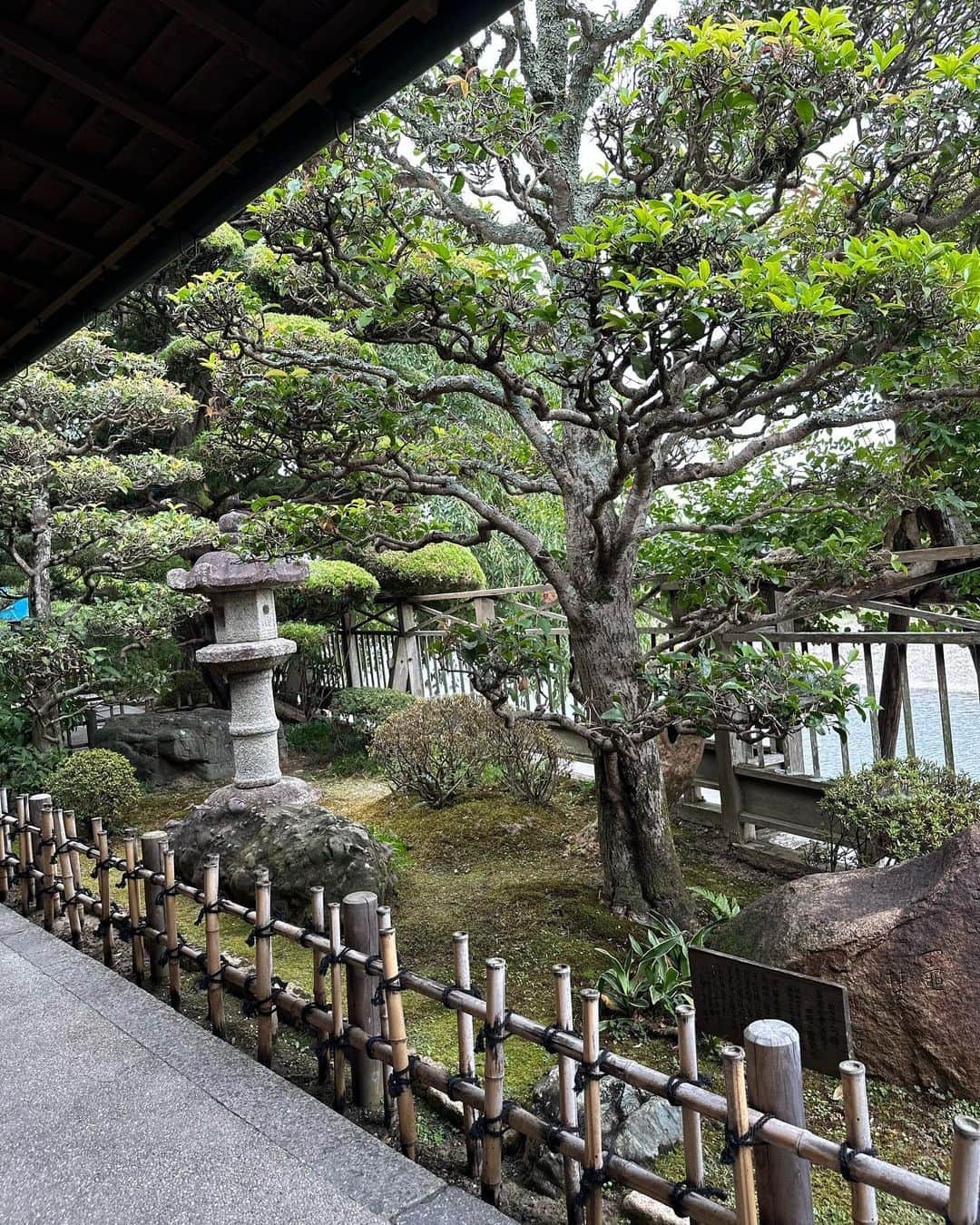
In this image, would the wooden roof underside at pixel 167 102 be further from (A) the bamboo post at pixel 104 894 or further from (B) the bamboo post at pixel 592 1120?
(A) the bamboo post at pixel 104 894

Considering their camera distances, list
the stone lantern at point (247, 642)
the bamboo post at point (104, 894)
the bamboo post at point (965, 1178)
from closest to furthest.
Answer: the bamboo post at point (965, 1178) → the bamboo post at point (104, 894) → the stone lantern at point (247, 642)

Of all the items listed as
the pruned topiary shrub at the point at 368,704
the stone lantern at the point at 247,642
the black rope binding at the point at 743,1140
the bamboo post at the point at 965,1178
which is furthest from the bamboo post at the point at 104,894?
the pruned topiary shrub at the point at 368,704

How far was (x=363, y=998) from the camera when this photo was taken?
2605 millimetres

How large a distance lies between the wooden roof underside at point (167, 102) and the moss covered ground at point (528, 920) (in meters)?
2.93

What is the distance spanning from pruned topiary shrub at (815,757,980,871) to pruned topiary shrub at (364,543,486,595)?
5.70 meters

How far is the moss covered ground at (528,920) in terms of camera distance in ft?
8.91

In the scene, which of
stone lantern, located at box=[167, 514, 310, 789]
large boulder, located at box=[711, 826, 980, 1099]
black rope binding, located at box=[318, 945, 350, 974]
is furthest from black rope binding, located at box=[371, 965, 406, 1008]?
stone lantern, located at box=[167, 514, 310, 789]

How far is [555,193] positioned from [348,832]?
3.73 meters

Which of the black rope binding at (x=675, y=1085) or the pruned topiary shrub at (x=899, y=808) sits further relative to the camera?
the pruned topiary shrub at (x=899, y=808)

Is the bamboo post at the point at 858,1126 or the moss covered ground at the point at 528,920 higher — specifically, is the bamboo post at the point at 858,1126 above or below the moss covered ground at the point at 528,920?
above

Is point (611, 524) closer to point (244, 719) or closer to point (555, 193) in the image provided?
point (555, 193)

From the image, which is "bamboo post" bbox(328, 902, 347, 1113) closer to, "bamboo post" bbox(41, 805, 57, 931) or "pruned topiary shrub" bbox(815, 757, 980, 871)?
"bamboo post" bbox(41, 805, 57, 931)

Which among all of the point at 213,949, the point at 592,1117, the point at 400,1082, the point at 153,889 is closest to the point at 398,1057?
the point at 400,1082

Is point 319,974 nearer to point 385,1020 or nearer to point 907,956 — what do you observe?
point 385,1020
